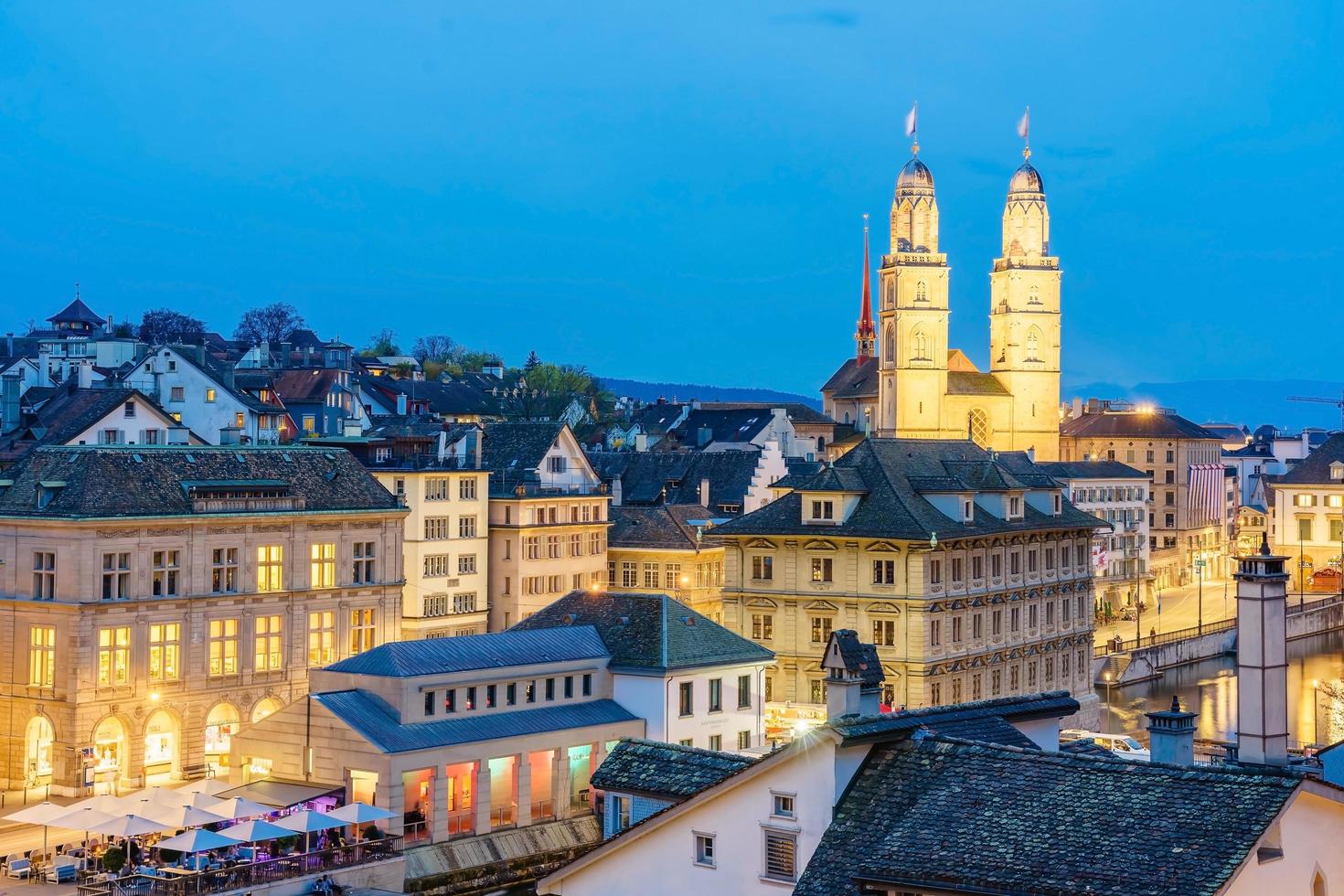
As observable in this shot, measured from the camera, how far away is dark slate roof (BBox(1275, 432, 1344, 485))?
506ft

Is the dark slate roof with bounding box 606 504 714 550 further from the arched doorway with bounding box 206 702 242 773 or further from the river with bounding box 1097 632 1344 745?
the arched doorway with bounding box 206 702 242 773

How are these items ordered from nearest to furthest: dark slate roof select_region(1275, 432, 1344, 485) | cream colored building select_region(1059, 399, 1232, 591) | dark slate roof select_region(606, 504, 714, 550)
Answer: dark slate roof select_region(606, 504, 714, 550) → dark slate roof select_region(1275, 432, 1344, 485) → cream colored building select_region(1059, 399, 1232, 591)

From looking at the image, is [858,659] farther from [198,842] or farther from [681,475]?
[681,475]

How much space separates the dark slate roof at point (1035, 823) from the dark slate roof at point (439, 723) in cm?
3165

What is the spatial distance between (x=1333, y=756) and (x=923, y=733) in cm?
1976

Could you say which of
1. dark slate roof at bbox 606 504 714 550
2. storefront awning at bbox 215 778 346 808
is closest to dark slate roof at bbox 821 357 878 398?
dark slate roof at bbox 606 504 714 550

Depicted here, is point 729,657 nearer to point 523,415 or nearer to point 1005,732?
point 1005,732

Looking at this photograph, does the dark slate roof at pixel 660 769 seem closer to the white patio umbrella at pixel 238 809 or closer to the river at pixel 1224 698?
the white patio umbrella at pixel 238 809

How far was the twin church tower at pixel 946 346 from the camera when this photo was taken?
162250 mm

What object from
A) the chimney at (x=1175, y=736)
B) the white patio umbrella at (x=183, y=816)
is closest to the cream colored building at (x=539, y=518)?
the white patio umbrella at (x=183, y=816)

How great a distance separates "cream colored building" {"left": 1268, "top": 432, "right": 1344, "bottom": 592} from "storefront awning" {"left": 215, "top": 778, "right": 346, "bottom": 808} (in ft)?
373

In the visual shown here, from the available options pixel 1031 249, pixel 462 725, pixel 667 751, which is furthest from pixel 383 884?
pixel 1031 249

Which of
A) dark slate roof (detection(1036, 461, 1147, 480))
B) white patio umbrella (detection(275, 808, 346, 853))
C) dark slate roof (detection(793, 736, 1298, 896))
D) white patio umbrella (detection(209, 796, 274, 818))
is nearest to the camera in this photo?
dark slate roof (detection(793, 736, 1298, 896))

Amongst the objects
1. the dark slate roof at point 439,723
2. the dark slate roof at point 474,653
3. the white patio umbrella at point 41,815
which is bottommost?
the white patio umbrella at point 41,815
